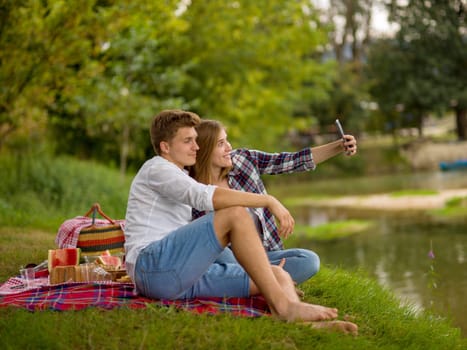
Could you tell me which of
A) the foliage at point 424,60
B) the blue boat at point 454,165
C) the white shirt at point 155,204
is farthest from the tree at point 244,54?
the foliage at point 424,60

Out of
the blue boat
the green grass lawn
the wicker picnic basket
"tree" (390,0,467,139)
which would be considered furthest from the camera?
"tree" (390,0,467,139)

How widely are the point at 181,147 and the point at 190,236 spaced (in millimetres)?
511

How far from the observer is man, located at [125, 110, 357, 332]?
10.7 ft

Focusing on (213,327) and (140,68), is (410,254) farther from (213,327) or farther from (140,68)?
(213,327)

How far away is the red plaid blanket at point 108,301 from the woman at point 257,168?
37 centimetres

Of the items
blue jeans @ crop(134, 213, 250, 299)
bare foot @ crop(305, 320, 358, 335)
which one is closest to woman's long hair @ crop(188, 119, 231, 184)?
blue jeans @ crop(134, 213, 250, 299)

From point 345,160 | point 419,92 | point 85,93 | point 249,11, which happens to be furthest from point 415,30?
point 85,93

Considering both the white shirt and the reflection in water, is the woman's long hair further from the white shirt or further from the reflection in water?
the reflection in water

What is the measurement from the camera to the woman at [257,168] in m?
3.95

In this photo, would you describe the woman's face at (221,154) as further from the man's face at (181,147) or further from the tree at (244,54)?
the tree at (244,54)

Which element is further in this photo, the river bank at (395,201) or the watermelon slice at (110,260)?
the river bank at (395,201)

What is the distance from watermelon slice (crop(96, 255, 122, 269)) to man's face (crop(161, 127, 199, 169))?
132 cm

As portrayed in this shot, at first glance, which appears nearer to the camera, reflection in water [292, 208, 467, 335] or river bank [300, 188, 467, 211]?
reflection in water [292, 208, 467, 335]

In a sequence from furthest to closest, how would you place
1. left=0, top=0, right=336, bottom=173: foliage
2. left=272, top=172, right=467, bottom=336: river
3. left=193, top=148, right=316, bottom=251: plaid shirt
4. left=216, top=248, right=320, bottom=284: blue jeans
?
left=0, top=0, right=336, bottom=173: foliage → left=272, top=172, right=467, bottom=336: river → left=193, top=148, right=316, bottom=251: plaid shirt → left=216, top=248, right=320, bottom=284: blue jeans
